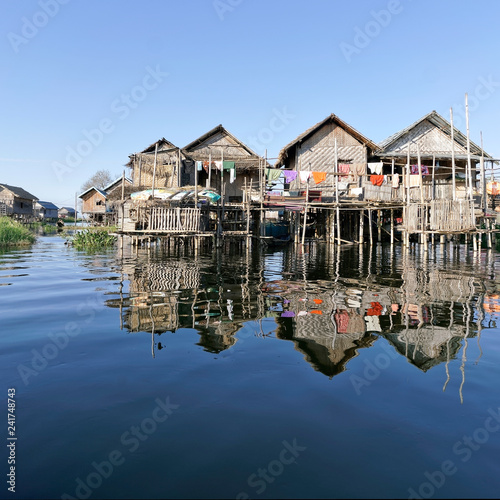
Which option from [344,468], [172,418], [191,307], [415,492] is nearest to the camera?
[415,492]

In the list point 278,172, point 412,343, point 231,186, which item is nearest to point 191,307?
point 412,343

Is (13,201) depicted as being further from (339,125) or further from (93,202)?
(339,125)

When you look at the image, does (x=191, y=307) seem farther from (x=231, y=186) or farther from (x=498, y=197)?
(x=498, y=197)

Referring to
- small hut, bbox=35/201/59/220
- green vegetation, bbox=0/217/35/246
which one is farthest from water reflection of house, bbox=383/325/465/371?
small hut, bbox=35/201/59/220

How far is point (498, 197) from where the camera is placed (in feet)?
87.7

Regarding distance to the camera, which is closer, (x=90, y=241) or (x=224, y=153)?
(x=90, y=241)

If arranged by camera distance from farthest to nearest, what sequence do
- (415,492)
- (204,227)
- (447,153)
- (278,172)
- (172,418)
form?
1. (447,153)
2. (278,172)
3. (204,227)
4. (172,418)
5. (415,492)

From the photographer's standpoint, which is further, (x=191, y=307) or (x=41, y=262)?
(x=41, y=262)

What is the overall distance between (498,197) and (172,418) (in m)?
29.7
